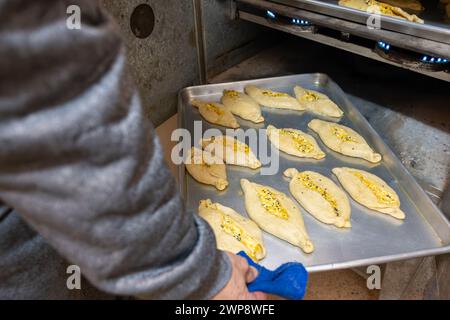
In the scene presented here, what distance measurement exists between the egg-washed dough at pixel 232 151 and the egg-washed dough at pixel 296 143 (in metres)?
0.13

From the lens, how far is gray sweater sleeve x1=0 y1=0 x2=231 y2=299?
36cm

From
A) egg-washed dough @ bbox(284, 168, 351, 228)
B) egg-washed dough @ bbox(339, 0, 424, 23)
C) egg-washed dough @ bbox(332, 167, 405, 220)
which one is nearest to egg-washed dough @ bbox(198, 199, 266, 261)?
egg-washed dough @ bbox(284, 168, 351, 228)

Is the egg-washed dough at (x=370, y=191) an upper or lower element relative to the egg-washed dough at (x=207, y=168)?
lower

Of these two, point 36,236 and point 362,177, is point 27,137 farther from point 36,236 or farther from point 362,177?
point 362,177

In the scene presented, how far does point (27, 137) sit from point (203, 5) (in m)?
1.47

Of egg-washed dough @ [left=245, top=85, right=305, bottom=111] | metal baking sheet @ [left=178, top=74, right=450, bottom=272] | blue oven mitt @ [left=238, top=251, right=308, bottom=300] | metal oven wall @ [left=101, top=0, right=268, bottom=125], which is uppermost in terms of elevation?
metal oven wall @ [left=101, top=0, right=268, bottom=125]

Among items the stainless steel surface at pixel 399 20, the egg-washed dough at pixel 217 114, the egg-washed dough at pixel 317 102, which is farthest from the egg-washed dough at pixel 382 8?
the egg-washed dough at pixel 217 114

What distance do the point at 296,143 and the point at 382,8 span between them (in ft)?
2.07

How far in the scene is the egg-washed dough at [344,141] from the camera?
4.60 ft

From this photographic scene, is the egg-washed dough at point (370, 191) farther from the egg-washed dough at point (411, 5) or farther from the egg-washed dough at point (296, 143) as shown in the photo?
the egg-washed dough at point (411, 5)

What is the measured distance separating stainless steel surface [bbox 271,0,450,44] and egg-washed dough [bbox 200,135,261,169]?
1.95ft

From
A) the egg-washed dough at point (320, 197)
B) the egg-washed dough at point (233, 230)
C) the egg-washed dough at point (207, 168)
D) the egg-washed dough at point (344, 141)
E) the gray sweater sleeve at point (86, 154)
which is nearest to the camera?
the gray sweater sleeve at point (86, 154)

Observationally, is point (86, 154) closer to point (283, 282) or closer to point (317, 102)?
point (283, 282)

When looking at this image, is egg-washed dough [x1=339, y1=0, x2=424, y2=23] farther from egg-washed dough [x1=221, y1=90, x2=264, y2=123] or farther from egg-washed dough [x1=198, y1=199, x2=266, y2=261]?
egg-washed dough [x1=198, y1=199, x2=266, y2=261]
